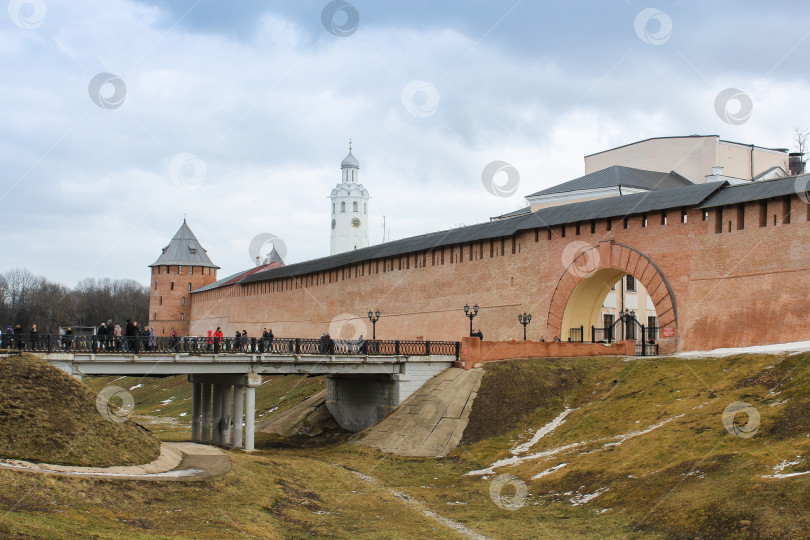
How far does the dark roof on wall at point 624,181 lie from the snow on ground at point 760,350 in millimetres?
18897

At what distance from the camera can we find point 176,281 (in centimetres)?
7938

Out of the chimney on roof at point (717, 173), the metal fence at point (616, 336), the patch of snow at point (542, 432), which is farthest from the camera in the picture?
the chimney on roof at point (717, 173)

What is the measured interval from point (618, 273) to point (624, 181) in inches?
502

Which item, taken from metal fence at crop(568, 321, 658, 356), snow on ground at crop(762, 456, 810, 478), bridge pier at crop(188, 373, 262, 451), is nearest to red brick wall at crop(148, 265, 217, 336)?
metal fence at crop(568, 321, 658, 356)

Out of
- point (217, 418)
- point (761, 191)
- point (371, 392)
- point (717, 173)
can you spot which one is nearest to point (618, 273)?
point (761, 191)

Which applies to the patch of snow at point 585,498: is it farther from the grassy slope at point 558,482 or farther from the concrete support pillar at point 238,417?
the concrete support pillar at point 238,417

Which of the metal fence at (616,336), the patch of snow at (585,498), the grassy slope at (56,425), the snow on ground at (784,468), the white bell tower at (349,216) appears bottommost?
the patch of snow at (585,498)

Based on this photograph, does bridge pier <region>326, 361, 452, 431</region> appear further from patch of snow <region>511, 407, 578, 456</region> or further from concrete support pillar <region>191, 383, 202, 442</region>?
patch of snow <region>511, 407, 578, 456</region>

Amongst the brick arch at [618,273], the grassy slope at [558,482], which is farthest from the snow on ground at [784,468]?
the brick arch at [618,273]

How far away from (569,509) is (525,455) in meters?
5.97

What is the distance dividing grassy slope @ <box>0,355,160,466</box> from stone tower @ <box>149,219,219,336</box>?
62.0m

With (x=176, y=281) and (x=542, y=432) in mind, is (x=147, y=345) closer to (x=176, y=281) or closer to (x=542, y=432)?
(x=542, y=432)

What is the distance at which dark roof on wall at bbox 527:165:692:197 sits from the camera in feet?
151

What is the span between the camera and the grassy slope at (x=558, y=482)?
13.5 m
